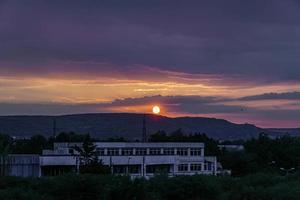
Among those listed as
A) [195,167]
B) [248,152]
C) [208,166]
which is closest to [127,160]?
[195,167]

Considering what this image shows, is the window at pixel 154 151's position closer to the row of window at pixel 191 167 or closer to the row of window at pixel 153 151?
the row of window at pixel 153 151

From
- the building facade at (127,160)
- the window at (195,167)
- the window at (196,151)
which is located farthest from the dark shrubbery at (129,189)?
the window at (196,151)

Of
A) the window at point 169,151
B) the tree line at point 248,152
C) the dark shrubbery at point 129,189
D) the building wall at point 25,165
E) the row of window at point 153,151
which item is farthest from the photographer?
the tree line at point 248,152

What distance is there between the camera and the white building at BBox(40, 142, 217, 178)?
7150cm

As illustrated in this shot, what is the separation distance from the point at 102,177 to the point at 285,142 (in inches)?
3102

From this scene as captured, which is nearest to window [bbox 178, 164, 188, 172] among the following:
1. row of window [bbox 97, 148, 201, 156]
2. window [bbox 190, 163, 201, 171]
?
window [bbox 190, 163, 201, 171]

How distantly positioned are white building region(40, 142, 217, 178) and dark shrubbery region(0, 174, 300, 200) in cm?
2719

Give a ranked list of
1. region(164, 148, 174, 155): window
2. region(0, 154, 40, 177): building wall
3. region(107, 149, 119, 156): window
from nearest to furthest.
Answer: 1. region(0, 154, 40, 177): building wall
2. region(107, 149, 119, 156): window
3. region(164, 148, 174, 155): window

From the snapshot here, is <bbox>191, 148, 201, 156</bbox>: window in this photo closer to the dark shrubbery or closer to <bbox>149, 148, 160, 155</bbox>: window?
<bbox>149, 148, 160, 155</bbox>: window

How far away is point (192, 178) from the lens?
4194 cm

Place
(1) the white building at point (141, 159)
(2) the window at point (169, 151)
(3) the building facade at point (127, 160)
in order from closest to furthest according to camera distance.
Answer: (3) the building facade at point (127, 160) → (1) the white building at point (141, 159) → (2) the window at point (169, 151)

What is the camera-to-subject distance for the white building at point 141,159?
71500 millimetres

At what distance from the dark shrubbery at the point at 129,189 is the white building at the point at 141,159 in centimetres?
2719

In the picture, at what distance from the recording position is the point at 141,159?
77.2 m
